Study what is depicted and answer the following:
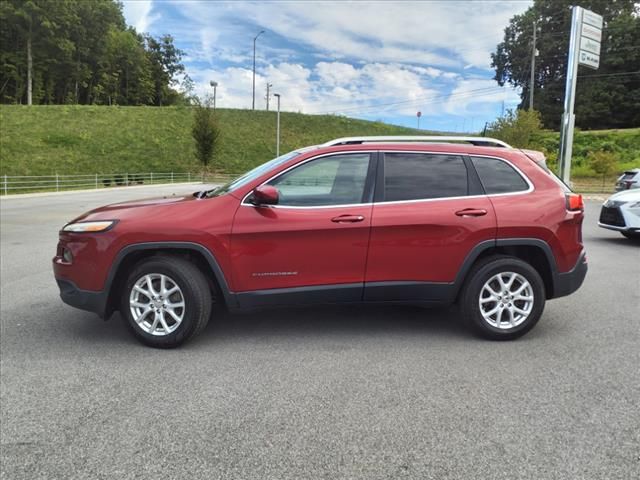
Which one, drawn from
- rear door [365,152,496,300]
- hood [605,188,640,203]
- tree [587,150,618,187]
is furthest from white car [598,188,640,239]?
tree [587,150,618,187]

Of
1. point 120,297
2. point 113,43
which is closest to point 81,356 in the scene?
point 120,297

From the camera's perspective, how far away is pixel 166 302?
13.4 feet

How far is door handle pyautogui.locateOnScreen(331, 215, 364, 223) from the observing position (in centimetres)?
410

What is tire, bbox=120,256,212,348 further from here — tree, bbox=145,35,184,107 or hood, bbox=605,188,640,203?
tree, bbox=145,35,184,107

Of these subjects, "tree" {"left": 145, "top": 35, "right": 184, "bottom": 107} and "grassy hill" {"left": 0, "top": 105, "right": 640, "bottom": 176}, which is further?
"tree" {"left": 145, "top": 35, "right": 184, "bottom": 107}

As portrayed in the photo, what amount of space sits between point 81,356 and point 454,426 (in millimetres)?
2889

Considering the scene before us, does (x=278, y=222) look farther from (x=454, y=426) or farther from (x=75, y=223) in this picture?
(x=454, y=426)

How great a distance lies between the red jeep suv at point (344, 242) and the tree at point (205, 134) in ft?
125

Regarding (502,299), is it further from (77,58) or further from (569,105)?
(77,58)

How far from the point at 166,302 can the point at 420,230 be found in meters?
2.15

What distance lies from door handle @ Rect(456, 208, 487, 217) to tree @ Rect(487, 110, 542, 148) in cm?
3388

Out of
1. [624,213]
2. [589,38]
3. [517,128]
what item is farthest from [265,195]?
[517,128]

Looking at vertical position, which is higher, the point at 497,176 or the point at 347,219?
the point at 497,176

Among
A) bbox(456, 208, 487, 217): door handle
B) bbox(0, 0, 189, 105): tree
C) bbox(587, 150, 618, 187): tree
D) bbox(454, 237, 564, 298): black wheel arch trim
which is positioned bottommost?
bbox(454, 237, 564, 298): black wheel arch trim
